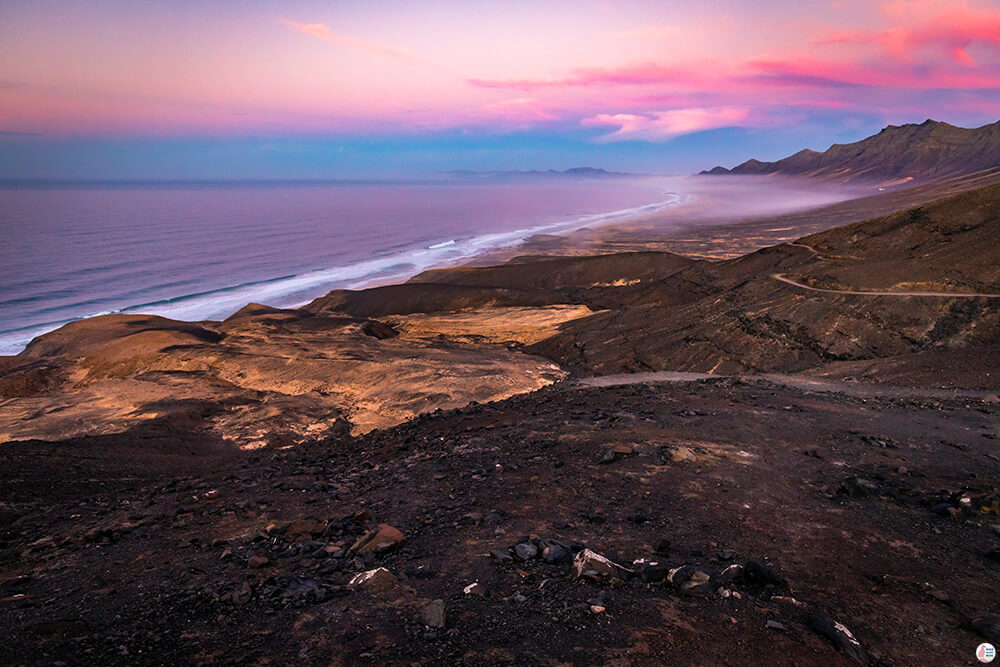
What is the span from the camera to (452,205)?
14238cm

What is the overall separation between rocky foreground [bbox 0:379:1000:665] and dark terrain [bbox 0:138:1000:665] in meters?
0.03

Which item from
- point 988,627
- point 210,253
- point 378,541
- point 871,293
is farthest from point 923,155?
point 378,541

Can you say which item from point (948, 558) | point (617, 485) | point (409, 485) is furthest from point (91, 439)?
point (948, 558)

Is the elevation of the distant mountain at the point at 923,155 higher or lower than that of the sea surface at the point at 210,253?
higher

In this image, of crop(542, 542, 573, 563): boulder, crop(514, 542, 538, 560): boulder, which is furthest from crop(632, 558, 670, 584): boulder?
→ crop(514, 542, 538, 560): boulder

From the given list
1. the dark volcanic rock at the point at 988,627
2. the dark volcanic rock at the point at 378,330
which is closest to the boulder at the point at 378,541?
the dark volcanic rock at the point at 988,627

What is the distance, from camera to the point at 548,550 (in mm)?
4875

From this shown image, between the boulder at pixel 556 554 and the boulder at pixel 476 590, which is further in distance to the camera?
the boulder at pixel 556 554

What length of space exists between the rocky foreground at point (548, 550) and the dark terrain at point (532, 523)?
28mm

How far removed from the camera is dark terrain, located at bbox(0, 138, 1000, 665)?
378 centimetres

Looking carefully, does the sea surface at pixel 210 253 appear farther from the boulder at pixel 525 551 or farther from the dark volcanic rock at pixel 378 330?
the boulder at pixel 525 551

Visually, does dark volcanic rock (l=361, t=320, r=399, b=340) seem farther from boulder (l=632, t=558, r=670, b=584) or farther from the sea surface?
boulder (l=632, t=558, r=670, b=584)

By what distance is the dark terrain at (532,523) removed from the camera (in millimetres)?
3781

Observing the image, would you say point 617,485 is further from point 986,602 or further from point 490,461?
point 986,602
